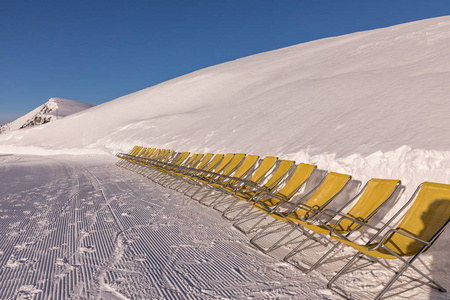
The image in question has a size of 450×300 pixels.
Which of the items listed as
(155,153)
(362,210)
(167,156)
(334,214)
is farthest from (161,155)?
(362,210)

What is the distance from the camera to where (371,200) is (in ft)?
10.6

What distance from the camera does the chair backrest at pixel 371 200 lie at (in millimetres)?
3113

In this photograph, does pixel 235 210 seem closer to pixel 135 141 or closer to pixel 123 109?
pixel 135 141

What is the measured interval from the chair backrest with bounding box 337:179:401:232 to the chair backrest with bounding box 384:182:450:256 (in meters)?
0.38

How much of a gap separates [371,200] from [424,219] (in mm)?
696

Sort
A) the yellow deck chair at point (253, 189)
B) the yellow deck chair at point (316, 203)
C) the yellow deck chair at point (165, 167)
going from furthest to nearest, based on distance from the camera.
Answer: the yellow deck chair at point (165, 167) < the yellow deck chair at point (253, 189) < the yellow deck chair at point (316, 203)

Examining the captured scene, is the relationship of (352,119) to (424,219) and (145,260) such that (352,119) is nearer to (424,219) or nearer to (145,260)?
(424,219)

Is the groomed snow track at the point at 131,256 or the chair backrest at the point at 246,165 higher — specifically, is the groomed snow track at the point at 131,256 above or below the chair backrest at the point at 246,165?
below

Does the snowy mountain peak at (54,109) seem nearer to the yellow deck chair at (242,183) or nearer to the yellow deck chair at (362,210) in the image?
the yellow deck chair at (242,183)

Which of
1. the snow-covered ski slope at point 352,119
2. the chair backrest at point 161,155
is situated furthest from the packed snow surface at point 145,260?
the chair backrest at point 161,155

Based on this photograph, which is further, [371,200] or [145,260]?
[371,200]

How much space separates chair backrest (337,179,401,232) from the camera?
10.2 ft

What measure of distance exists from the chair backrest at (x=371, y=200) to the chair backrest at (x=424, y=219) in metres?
0.38

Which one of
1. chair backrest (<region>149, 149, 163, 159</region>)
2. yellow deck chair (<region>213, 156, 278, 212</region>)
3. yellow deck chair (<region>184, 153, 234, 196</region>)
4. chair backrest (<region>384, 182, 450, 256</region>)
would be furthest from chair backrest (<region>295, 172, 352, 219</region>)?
chair backrest (<region>149, 149, 163, 159</region>)
